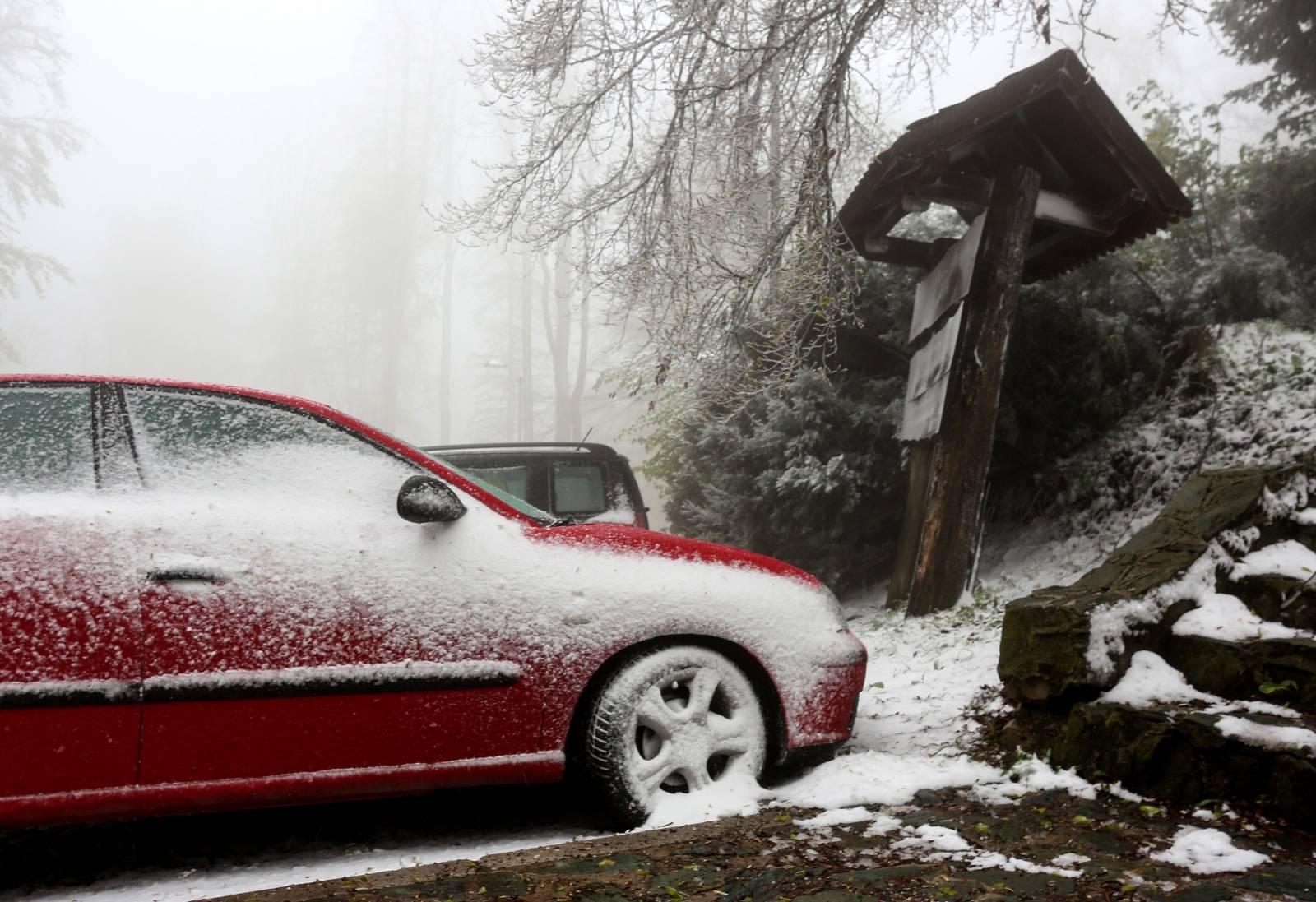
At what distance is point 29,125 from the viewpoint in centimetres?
2442

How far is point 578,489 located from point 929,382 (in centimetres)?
305

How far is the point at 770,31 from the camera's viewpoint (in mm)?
6863

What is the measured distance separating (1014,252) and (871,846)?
207 inches

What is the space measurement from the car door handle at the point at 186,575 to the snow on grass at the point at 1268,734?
328cm

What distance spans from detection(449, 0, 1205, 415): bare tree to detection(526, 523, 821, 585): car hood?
3786 millimetres

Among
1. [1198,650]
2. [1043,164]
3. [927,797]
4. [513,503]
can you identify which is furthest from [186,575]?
[1043,164]

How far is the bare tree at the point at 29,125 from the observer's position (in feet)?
76.9

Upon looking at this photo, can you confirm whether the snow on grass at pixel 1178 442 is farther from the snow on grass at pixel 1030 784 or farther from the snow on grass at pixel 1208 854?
the snow on grass at pixel 1208 854

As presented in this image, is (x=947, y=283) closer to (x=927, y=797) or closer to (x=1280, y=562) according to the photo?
(x=1280, y=562)

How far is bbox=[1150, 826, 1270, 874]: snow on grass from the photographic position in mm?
2564

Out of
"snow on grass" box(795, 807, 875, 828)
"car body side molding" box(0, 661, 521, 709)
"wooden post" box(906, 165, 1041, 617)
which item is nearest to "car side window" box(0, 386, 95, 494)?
"car body side molding" box(0, 661, 521, 709)

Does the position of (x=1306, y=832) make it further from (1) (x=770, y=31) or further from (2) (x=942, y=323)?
(1) (x=770, y=31)

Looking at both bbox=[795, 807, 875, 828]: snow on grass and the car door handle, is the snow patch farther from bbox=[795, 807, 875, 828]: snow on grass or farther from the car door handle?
the car door handle

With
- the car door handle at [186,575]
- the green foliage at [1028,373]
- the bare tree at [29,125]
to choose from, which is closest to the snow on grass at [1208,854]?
the car door handle at [186,575]
